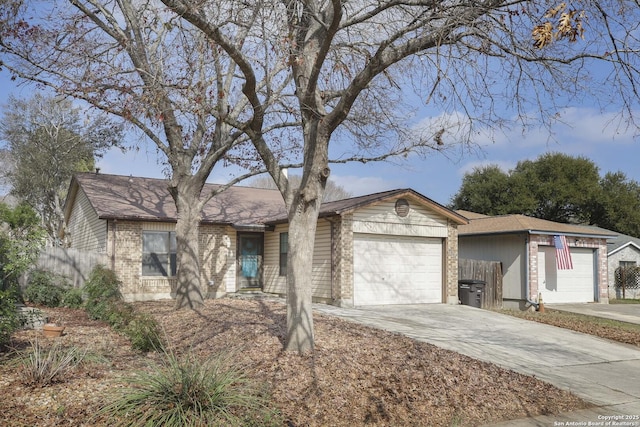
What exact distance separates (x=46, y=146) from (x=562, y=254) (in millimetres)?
26798

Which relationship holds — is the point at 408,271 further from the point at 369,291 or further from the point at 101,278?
the point at 101,278

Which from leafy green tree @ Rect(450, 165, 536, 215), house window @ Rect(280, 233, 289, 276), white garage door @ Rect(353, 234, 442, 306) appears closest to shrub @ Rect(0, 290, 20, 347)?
white garage door @ Rect(353, 234, 442, 306)

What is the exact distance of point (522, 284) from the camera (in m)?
19.6

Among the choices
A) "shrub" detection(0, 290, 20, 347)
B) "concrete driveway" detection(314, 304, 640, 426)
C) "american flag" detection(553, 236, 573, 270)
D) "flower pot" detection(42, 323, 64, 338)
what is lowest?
"concrete driveway" detection(314, 304, 640, 426)

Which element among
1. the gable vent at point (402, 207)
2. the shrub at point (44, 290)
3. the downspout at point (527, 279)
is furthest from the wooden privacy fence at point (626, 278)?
the shrub at point (44, 290)

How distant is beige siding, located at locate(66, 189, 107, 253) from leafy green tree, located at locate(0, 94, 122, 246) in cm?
646

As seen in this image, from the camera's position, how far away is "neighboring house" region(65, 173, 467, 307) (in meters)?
15.6

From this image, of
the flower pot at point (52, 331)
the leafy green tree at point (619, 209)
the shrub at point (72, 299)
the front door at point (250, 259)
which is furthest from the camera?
the leafy green tree at point (619, 209)

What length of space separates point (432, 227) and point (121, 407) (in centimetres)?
1347

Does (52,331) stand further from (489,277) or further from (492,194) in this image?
(492,194)

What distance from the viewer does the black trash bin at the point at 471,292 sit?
1742 cm

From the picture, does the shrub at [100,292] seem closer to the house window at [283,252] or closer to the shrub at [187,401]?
the house window at [283,252]

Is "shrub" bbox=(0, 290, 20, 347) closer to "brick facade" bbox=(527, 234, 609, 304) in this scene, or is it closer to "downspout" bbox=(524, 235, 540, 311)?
"downspout" bbox=(524, 235, 540, 311)

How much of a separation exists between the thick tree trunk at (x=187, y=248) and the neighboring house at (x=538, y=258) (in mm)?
12694
